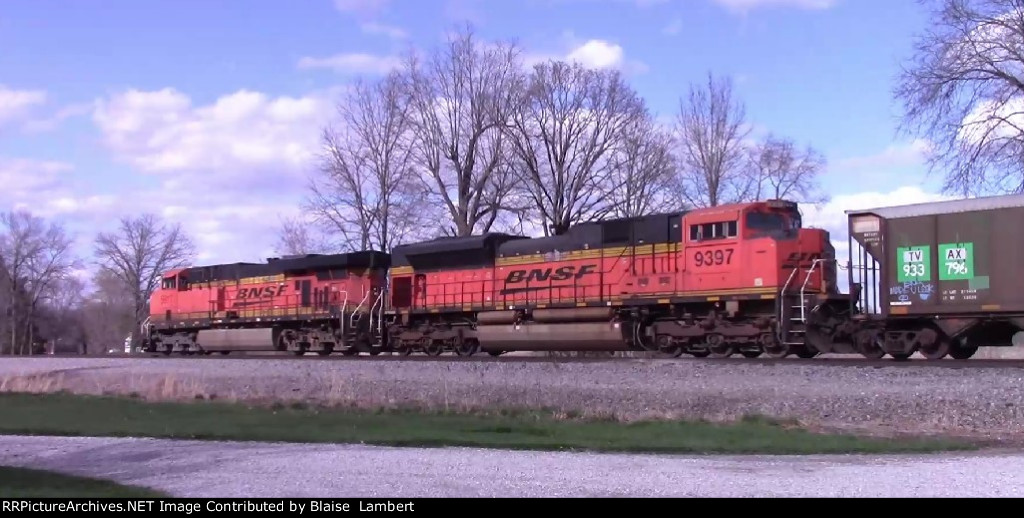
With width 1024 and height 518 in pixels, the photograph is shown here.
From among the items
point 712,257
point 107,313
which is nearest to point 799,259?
point 712,257

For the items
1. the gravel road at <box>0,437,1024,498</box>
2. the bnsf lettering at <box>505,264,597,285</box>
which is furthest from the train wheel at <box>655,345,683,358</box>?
the gravel road at <box>0,437,1024,498</box>

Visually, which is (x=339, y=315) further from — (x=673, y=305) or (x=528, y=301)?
(x=673, y=305)

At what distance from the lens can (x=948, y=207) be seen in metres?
19.3

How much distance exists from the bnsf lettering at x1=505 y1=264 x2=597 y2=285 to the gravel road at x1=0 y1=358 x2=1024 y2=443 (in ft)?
15.9

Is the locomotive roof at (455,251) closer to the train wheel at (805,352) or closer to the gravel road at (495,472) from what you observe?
the train wheel at (805,352)

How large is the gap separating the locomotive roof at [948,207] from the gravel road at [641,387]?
4164 millimetres

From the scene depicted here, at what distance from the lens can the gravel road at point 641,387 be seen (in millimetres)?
15117

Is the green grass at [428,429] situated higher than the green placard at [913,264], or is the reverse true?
the green placard at [913,264]

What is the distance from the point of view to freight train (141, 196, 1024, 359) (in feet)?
62.8

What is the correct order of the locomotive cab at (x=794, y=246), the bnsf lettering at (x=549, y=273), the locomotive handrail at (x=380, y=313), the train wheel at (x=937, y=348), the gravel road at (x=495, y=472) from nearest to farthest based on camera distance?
1. the gravel road at (x=495, y=472)
2. the train wheel at (x=937, y=348)
3. the locomotive cab at (x=794, y=246)
4. the bnsf lettering at (x=549, y=273)
5. the locomotive handrail at (x=380, y=313)

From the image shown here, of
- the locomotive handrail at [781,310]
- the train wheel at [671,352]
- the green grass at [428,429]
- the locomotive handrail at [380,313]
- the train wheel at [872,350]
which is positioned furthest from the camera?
the locomotive handrail at [380,313]

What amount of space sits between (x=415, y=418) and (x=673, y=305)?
862 centimetres

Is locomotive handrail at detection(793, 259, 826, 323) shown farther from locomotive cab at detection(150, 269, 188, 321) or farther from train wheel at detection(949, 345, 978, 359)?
locomotive cab at detection(150, 269, 188, 321)

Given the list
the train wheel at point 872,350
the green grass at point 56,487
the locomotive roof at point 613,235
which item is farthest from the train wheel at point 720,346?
the green grass at point 56,487
